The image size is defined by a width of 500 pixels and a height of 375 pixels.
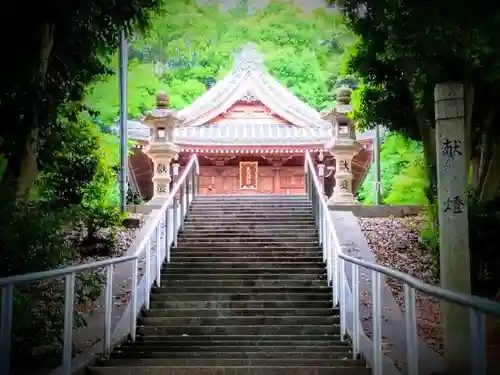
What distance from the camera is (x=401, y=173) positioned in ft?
51.6

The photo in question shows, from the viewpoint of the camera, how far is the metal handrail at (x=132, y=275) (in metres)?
2.74

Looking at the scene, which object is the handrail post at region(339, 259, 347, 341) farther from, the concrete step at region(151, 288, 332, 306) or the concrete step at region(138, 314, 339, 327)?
the concrete step at region(151, 288, 332, 306)

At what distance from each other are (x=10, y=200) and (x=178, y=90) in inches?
617

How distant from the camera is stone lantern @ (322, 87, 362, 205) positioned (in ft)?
38.1

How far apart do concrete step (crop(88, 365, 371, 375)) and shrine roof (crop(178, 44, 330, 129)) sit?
39.2 feet

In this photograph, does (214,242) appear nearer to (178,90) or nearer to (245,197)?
(245,197)

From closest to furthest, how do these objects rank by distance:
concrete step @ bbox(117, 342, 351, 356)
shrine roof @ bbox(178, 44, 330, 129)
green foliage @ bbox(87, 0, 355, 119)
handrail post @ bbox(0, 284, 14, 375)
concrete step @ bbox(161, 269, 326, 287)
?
handrail post @ bbox(0, 284, 14, 375) < concrete step @ bbox(117, 342, 351, 356) < concrete step @ bbox(161, 269, 326, 287) < shrine roof @ bbox(178, 44, 330, 129) < green foliage @ bbox(87, 0, 355, 119)

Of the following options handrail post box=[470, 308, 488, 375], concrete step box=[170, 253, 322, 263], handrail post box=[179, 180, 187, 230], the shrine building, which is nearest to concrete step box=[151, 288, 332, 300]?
concrete step box=[170, 253, 322, 263]

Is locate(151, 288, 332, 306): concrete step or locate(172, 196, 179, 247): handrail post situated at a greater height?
locate(172, 196, 179, 247): handrail post

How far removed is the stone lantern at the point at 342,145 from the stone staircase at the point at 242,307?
1.44 meters

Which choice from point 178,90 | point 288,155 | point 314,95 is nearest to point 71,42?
point 288,155

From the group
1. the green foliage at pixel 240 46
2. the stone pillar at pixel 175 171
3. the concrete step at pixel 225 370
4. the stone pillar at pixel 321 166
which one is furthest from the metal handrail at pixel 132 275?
the green foliage at pixel 240 46

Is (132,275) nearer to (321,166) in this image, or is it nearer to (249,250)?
(249,250)

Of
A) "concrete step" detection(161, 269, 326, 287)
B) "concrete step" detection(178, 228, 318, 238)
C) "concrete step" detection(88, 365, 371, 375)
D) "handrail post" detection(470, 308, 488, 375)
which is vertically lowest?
"concrete step" detection(88, 365, 371, 375)
